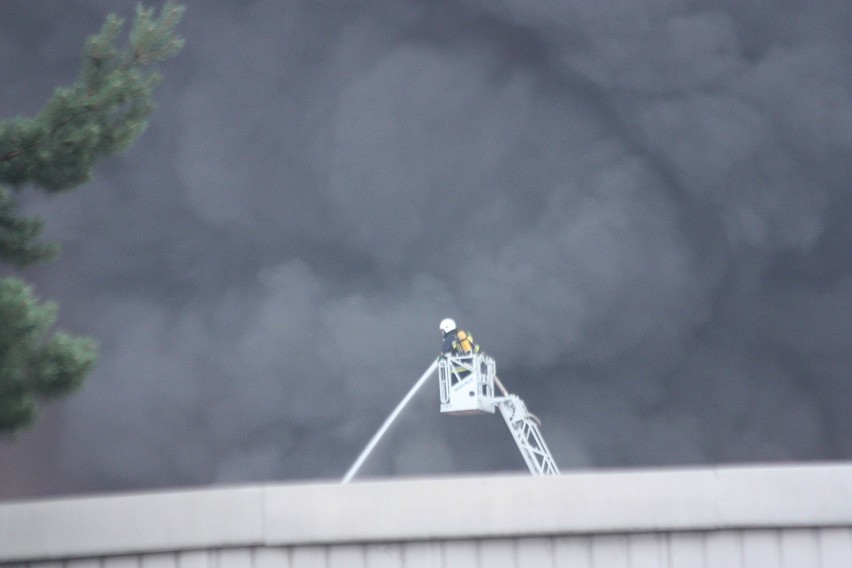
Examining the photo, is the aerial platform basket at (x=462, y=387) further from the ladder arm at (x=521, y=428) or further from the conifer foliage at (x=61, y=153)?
the conifer foliage at (x=61, y=153)

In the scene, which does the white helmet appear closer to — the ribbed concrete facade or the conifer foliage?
the conifer foliage

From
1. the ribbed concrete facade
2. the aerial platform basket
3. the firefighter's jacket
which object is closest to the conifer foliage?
the ribbed concrete facade

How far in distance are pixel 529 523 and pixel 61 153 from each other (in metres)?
2.95

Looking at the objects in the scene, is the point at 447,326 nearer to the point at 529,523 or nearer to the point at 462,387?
the point at 462,387

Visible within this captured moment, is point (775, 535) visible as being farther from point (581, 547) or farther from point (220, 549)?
point (220, 549)

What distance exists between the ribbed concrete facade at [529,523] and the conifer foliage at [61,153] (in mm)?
896

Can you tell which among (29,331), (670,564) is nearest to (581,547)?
(670,564)

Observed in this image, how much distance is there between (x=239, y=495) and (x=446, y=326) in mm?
9382

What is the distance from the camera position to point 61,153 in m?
4.80

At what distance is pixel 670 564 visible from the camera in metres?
4.25

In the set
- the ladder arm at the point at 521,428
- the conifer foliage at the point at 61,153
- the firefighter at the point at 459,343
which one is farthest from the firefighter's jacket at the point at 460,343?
the conifer foliage at the point at 61,153

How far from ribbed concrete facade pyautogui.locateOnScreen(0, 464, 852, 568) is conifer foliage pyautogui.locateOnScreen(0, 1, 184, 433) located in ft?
2.94

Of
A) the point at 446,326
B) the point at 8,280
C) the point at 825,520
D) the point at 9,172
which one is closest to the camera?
the point at 825,520

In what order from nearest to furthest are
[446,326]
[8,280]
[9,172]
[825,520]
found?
[825,520] < [8,280] < [9,172] < [446,326]
